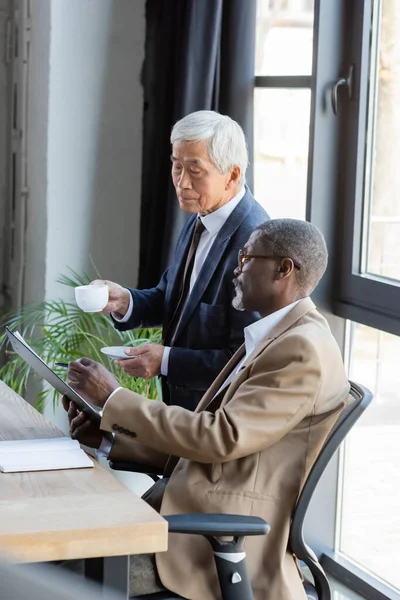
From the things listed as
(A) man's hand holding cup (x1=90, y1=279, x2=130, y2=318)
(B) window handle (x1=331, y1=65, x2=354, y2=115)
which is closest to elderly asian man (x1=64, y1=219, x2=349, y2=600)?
(A) man's hand holding cup (x1=90, y1=279, x2=130, y2=318)

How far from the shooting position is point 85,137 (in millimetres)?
3916

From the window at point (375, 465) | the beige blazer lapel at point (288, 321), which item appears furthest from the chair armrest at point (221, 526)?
the window at point (375, 465)

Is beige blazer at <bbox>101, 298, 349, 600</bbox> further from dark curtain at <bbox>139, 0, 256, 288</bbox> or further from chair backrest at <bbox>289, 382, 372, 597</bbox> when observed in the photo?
dark curtain at <bbox>139, 0, 256, 288</bbox>

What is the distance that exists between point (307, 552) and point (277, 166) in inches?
77.5

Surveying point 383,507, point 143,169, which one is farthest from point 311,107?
point 383,507

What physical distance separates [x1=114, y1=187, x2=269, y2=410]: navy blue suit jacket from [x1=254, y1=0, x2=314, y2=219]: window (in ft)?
2.77

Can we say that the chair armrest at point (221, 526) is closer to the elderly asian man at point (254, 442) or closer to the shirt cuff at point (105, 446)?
the elderly asian man at point (254, 442)

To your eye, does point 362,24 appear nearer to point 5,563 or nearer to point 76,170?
point 76,170

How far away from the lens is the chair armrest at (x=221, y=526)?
154 cm

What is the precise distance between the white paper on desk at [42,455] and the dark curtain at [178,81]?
67.2 inches

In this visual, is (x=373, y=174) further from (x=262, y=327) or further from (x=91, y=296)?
(x=262, y=327)

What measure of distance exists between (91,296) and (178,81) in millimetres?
1456

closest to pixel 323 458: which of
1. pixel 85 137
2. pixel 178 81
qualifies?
pixel 178 81

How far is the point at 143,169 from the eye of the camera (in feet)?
13.1
